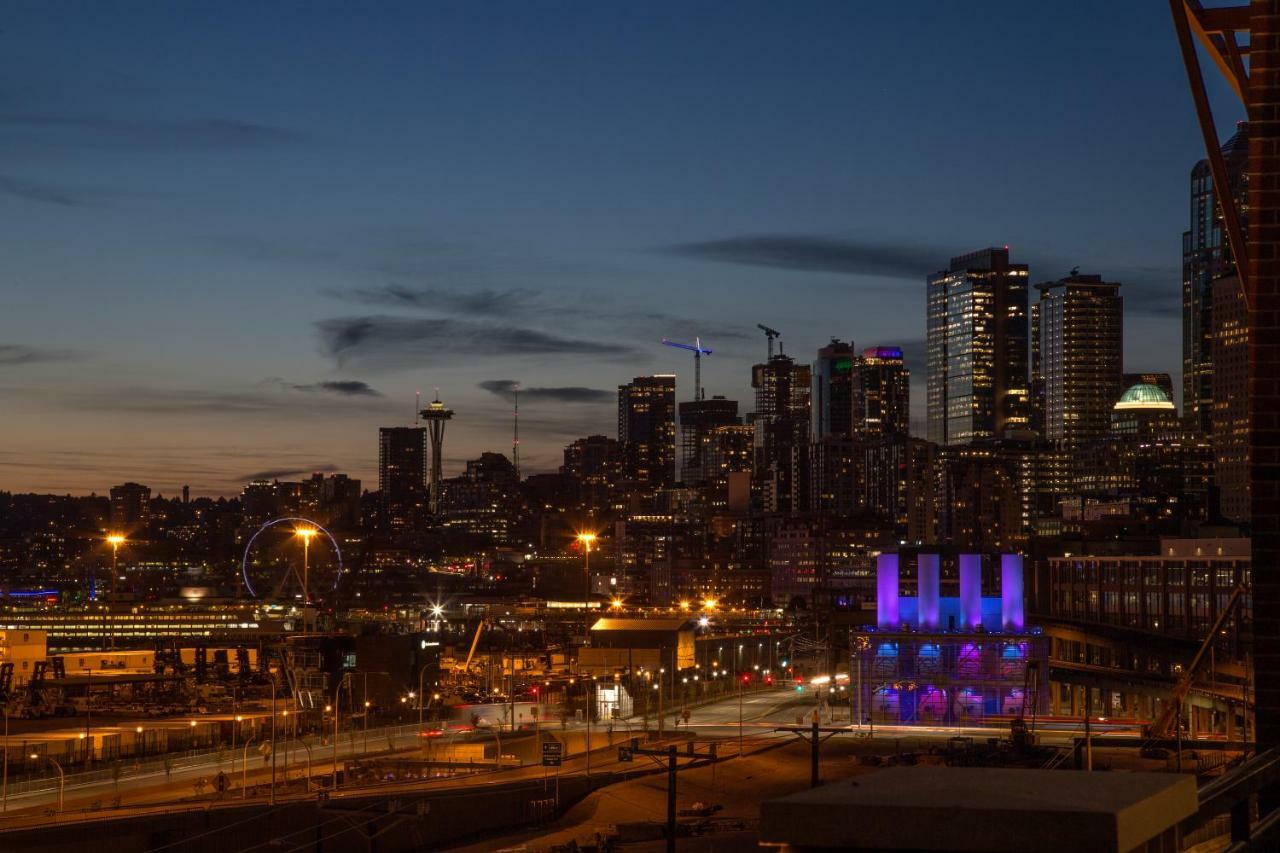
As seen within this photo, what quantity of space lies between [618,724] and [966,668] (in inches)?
598

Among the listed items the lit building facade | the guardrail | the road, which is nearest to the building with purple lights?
the road

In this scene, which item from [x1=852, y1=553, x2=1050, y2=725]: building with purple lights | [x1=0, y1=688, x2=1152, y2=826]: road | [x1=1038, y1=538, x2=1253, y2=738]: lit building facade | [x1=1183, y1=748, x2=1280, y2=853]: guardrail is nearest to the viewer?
[x1=1183, y1=748, x2=1280, y2=853]: guardrail

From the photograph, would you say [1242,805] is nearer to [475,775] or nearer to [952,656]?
[475,775]

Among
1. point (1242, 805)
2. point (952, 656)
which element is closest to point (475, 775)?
point (952, 656)

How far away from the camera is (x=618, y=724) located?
67.4 m

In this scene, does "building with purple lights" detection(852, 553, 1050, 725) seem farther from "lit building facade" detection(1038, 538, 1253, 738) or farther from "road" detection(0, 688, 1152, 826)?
"lit building facade" detection(1038, 538, 1253, 738)

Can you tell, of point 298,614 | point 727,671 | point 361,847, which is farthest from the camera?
point 298,614

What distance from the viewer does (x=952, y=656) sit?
59781 mm

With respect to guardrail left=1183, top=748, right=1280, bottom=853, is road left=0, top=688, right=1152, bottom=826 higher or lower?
lower

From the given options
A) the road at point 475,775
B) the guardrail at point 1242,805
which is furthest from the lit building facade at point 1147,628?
the guardrail at point 1242,805

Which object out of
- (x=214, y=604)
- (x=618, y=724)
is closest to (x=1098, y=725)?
(x=618, y=724)

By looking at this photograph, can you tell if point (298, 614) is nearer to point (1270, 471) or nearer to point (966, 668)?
point (966, 668)

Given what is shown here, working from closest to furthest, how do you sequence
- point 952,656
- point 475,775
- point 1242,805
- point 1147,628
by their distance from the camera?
point 1242,805 → point 475,775 → point 952,656 → point 1147,628

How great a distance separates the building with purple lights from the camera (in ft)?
194
